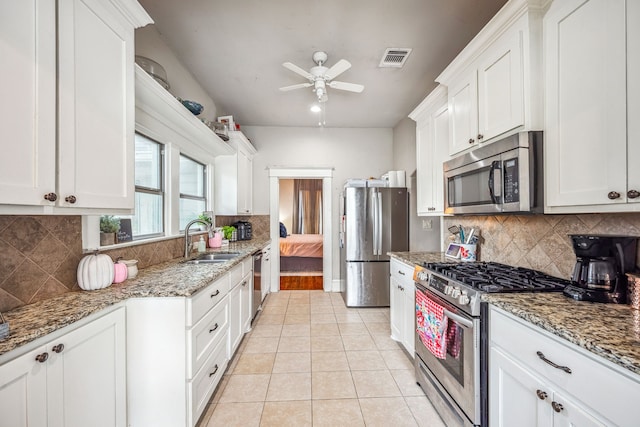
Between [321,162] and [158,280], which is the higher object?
[321,162]

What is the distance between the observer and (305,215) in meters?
8.40

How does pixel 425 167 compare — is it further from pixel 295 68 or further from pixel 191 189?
pixel 191 189

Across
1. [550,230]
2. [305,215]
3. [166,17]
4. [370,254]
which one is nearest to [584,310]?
[550,230]

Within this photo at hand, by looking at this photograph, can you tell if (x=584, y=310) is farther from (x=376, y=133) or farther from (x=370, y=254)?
(x=376, y=133)

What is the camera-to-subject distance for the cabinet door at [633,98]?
38.5 inches

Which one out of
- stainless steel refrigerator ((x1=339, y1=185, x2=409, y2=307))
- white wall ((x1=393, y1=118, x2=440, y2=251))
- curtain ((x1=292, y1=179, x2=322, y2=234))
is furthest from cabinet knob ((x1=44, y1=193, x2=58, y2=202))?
curtain ((x1=292, y1=179, x2=322, y2=234))

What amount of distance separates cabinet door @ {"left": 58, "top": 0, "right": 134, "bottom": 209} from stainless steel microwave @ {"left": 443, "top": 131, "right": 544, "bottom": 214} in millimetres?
2070

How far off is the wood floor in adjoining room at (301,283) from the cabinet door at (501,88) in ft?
12.1

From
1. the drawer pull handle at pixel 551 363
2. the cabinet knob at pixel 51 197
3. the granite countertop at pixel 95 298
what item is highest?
the cabinet knob at pixel 51 197

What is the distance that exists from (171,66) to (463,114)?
8.46 feet

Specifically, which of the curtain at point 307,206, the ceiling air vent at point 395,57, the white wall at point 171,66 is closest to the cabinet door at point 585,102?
the ceiling air vent at point 395,57

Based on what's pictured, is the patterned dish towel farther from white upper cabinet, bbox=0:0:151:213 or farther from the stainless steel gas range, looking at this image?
white upper cabinet, bbox=0:0:151:213

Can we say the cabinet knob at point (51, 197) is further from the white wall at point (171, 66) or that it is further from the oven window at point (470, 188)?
the oven window at point (470, 188)

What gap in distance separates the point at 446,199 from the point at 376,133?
274 cm
